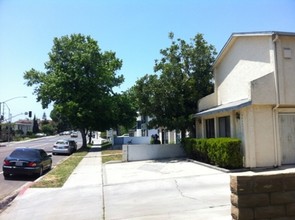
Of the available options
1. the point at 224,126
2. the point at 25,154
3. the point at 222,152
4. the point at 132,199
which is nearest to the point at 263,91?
the point at 222,152

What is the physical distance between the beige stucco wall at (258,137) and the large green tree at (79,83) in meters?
25.9

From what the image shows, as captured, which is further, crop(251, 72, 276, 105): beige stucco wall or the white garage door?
the white garage door

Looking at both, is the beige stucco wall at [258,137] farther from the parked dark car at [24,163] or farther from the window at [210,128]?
the parked dark car at [24,163]

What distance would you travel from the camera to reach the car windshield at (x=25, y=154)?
17864 millimetres

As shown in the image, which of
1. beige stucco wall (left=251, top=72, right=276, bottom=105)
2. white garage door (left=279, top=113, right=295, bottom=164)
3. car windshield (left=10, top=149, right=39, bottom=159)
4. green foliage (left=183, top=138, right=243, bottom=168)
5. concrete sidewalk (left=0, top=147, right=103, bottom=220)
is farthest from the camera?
car windshield (left=10, top=149, right=39, bottom=159)

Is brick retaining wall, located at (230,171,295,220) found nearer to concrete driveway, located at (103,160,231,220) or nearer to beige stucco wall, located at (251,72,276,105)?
concrete driveway, located at (103,160,231,220)

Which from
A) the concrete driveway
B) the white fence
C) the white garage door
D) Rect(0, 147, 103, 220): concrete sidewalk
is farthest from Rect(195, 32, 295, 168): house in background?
the white fence

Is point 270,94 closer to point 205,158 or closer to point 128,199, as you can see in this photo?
point 205,158

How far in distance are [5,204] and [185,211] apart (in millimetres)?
5874

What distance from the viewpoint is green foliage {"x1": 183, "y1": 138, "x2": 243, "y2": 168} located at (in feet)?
50.7

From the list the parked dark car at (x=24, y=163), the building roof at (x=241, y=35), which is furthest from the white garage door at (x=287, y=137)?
the parked dark car at (x=24, y=163)

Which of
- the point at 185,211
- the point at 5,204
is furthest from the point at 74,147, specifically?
the point at 185,211

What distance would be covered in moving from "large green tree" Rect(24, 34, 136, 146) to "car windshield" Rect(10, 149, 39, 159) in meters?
20.1

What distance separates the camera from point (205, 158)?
1939 cm
